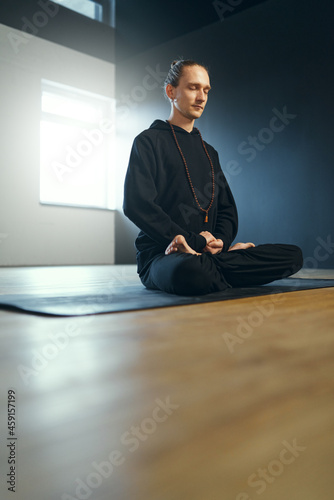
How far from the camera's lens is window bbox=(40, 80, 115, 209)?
5707 mm

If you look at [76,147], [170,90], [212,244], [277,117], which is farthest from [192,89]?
[76,147]

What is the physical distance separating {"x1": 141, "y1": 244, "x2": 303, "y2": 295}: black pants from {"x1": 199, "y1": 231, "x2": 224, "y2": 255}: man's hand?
51mm

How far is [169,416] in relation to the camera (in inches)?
20.1

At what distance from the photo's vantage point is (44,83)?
5.66 metres

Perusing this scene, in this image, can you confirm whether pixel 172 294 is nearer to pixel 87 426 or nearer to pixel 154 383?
pixel 154 383

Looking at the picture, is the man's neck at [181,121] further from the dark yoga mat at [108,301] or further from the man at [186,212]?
the dark yoga mat at [108,301]

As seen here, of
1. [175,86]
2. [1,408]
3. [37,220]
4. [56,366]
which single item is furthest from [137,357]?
[37,220]

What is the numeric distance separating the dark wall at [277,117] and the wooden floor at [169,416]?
3.82 metres

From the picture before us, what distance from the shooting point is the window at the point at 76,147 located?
5.71m

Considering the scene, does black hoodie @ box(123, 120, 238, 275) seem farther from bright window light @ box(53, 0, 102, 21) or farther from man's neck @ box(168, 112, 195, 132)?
bright window light @ box(53, 0, 102, 21)

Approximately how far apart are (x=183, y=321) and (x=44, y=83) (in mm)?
5259

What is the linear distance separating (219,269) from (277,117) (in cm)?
347

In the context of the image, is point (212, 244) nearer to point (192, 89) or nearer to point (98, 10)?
point (192, 89)

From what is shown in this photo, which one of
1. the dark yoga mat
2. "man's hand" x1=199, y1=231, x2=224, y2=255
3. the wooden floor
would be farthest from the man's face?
the wooden floor
